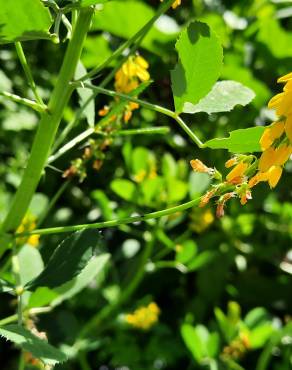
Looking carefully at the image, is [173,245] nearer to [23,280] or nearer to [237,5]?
[23,280]

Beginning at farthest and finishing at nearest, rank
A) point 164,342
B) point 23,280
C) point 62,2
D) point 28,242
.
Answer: point 164,342 < point 28,242 < point 23,280 < point 62,2

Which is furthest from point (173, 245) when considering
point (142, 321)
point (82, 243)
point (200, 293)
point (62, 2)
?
point (62, 2)

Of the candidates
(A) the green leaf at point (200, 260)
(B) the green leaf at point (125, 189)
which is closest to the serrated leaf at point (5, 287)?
(B) the green leaf at point (125, 189)

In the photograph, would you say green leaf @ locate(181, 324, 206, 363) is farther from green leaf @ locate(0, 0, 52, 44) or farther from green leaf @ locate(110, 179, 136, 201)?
green leaf @ locate(0, 0, 52, 44)

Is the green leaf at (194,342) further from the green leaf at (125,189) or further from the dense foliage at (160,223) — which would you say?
the green leaf at (125,189)

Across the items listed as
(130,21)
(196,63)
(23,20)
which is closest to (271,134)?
(196,63)

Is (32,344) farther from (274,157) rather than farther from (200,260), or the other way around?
(200,260)
